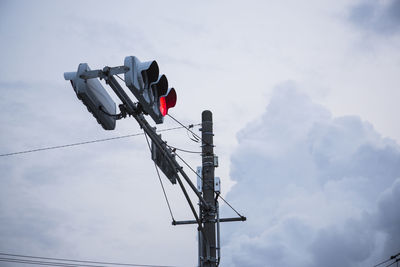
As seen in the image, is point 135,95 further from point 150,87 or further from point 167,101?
point 167,101

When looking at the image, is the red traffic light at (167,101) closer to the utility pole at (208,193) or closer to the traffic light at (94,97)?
the traffic light at (94,97)

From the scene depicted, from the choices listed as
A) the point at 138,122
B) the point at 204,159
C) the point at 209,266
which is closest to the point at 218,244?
the point at 209,266

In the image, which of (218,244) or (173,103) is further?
(218,244)

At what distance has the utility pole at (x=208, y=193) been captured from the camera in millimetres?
9805

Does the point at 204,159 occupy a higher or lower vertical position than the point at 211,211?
higher

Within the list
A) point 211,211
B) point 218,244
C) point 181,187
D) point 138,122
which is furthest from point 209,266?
point 138,122

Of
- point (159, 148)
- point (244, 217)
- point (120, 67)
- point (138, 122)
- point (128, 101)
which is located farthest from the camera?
point (244, 217)

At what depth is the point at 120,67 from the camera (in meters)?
5.81

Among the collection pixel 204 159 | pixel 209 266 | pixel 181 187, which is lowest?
pixel 209 266

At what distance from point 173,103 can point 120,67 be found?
121cm

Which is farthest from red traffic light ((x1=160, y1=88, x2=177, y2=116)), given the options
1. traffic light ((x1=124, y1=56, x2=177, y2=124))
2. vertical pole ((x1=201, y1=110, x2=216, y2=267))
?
vertical pole ((x1=201, y1=110, x2=216, y2=267))

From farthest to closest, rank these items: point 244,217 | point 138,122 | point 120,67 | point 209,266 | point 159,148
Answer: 1. point 244,217
2. point 209,266
3. point 159,148
4. point 138,122
5. point 120,67

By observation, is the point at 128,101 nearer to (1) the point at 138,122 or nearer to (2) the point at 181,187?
(1) the point at 138,122

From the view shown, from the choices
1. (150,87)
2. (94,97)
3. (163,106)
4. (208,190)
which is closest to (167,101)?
(163,106)
